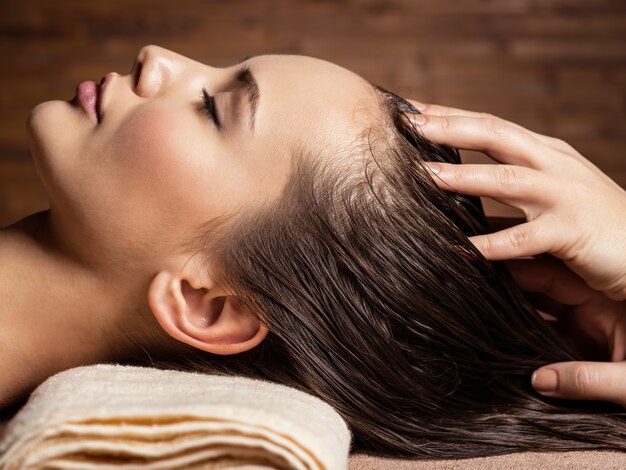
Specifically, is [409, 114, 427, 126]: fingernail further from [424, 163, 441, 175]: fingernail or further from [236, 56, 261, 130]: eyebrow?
[236, 56, 261, 130]: eyebrow

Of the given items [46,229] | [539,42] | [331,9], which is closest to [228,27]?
[331,9]

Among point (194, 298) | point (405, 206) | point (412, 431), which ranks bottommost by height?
point (412, 431)

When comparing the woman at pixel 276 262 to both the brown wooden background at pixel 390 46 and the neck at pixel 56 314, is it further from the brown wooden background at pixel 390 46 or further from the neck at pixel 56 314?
the brown wooden background at pixel 390 46

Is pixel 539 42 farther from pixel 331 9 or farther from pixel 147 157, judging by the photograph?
pixel 147 157

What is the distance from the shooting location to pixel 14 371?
1117 millimetres

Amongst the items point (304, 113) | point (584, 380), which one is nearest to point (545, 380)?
point (584, 380)

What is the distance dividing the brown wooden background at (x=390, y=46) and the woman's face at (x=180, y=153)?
200 cm

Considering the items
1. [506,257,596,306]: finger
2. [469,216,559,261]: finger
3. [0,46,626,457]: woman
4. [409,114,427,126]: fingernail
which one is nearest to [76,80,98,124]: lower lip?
[0,46,626,457]: woman

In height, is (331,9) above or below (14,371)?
above

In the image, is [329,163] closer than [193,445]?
No

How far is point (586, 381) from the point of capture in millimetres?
1121

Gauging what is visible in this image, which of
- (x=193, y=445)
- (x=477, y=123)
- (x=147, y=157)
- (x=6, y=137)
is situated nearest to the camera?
(x=193, y=445)

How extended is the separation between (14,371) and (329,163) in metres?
0.55

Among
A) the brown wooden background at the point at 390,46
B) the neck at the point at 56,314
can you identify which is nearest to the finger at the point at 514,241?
the neck at the point at 56,314
